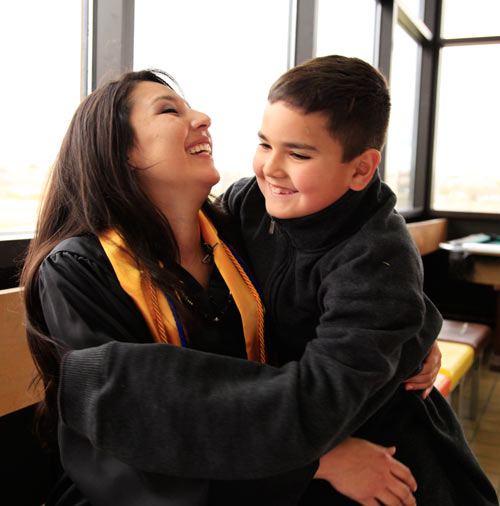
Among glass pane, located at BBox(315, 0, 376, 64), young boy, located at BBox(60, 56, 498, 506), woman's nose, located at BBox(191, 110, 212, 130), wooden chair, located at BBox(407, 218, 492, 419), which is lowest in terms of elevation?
wooden chair, located at BBox(407, 218, 492, 419)

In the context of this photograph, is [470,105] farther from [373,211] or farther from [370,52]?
[373,211]

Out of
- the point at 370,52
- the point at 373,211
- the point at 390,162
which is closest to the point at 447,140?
the point at 390,162

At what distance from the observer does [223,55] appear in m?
2.69

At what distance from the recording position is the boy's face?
1.01 m

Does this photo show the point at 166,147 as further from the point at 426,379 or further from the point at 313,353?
the point at 426,379

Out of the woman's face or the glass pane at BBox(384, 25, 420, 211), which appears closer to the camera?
Result: the woman's face

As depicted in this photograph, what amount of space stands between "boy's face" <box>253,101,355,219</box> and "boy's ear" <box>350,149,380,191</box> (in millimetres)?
13

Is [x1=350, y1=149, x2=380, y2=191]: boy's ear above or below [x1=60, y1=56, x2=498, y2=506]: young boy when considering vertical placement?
above

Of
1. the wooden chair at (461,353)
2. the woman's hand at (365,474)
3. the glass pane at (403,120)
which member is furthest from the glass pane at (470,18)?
the woman's hand at (365,474)

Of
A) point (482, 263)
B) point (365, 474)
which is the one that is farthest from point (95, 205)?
point (482, 263)

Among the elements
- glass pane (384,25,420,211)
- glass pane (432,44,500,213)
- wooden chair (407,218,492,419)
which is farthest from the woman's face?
glass pane (432,44,500,213)

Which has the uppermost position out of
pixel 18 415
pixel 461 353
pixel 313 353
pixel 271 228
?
pixel 271 228

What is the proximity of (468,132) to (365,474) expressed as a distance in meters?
5.36

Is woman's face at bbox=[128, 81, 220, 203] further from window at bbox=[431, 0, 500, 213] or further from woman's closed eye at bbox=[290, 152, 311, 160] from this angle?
window at bbox=[431, 0, 500, 213]
